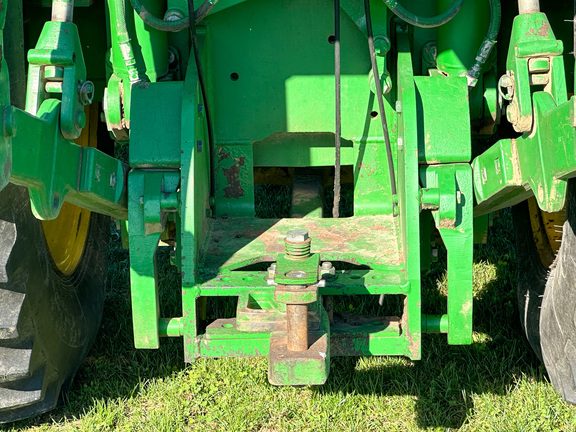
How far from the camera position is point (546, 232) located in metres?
3.16

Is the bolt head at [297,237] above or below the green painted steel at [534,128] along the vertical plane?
below

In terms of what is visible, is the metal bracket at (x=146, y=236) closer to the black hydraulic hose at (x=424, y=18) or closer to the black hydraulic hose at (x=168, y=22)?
the black hydraulic hose at (x=168, y=22)

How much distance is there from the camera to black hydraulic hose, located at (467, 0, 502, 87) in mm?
2852

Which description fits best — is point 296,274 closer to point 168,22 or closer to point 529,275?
point 168,22

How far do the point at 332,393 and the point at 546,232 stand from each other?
0.95m

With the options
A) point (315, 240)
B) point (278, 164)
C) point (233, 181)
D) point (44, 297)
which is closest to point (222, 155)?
point (233, 181)

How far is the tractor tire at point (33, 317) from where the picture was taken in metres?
2.58

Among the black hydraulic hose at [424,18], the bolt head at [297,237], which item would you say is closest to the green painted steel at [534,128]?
the black hydraulic hose at [424,18]

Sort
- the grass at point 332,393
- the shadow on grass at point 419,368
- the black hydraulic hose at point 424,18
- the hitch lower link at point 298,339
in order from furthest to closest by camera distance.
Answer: the shadow on grass at point 419,368, the grass at point 332,393, the black hydraulic hose at point 424,18, the hitch lower link at point 298,339

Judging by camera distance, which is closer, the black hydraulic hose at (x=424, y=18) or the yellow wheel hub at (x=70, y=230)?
the black hydraulic hose at (x=424, y=18)

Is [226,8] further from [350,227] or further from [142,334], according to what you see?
[142,334]

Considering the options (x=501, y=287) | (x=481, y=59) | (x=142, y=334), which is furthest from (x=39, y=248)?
(x=501, y=287)

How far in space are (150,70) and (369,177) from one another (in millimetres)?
832

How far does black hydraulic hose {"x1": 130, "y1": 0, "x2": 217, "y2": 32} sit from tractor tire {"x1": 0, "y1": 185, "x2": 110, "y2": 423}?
0.65m
